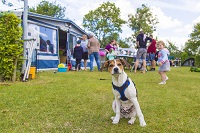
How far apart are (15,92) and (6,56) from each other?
6.74 feet

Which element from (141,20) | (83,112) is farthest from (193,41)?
(83,112)

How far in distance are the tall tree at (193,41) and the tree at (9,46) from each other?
145 feet

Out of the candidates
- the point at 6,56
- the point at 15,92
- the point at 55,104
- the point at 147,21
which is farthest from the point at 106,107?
the point at 147,21

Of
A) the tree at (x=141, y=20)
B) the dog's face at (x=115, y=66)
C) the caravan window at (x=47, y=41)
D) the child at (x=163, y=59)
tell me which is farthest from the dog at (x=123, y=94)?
the tree at (x=141, y=20)

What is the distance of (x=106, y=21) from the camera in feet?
146

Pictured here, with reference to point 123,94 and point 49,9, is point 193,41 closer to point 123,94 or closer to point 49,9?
point 49,9

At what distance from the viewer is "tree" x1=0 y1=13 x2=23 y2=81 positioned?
6621 mm

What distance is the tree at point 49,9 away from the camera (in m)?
43.9

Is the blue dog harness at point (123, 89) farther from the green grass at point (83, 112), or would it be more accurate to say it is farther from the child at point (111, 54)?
the child at point (111, 54)

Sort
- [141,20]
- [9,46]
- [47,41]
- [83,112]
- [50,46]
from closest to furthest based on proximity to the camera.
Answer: [83,112]
[9,46]
[47,41]
[50,46]
[141,20]

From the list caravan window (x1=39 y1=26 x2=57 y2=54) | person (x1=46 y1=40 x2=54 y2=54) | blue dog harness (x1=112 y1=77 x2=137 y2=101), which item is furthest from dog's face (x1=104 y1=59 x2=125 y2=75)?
person (x1=46 y1=40 x2=54 y2=54)

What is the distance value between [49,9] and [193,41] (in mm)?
30292

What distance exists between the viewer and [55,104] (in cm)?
411

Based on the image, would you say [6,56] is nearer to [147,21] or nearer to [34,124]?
[34,124]
